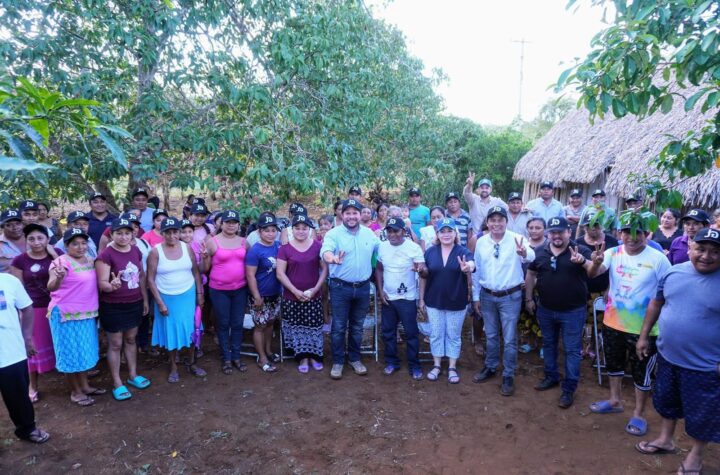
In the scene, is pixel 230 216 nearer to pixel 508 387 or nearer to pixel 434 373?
pixel 434 373

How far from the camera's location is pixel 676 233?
5926mm

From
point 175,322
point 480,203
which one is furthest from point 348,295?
point 480,203

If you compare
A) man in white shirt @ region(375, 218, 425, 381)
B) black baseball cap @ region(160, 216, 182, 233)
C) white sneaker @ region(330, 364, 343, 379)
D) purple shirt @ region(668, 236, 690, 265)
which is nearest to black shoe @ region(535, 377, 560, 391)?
man in white shirt @ region(375, 218, 425, 381)

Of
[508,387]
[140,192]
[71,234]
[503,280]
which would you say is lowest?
[508,387]

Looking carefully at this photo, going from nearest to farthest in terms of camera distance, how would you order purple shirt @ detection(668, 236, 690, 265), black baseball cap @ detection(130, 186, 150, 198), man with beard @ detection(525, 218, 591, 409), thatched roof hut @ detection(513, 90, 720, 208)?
man with beard @ detection(525, 218, 591, 409) < purple shirt @ detection(668, 236, 690, 265) < black baseball cap @ detection(130, 186, 150, 198) < thatched roof hut @ detection(513, 90, 720, 208)

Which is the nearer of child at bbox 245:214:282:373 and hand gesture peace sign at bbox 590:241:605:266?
hand gesture peace sign at bbox 590:241:605:266

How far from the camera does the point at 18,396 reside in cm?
374

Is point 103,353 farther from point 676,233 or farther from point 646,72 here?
point 676,233

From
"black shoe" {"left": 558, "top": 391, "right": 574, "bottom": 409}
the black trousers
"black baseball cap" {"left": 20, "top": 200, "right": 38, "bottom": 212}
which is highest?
"black baseball cap" {"left": 20, "top": 200, "right": 38, "bottom": 212}

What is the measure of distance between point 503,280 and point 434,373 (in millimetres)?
1418

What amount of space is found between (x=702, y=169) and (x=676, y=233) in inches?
147

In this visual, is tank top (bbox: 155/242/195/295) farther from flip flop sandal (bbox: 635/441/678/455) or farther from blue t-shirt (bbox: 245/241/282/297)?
flip flop sandal (bbox: 635/441/678/455)

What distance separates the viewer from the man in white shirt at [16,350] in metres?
3.54

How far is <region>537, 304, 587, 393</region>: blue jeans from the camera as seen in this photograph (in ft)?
14.8
